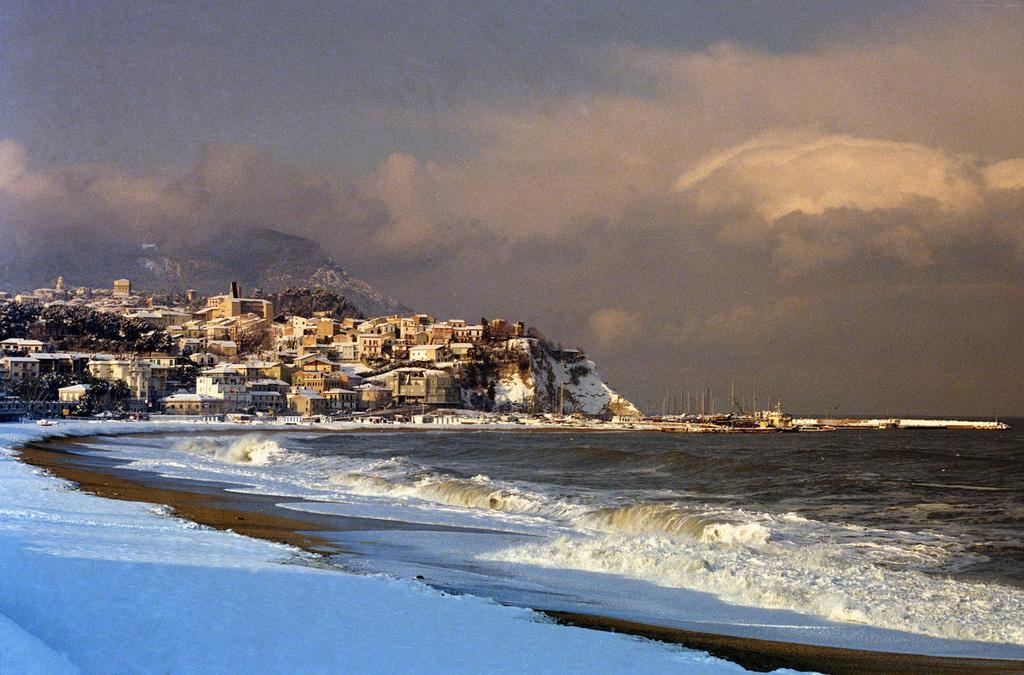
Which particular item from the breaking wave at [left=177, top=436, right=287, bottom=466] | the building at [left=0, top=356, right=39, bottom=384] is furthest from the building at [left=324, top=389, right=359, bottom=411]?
the breaking wave at [left=177, top=436, right=287, bottom=466]

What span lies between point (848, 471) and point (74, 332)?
451 feet

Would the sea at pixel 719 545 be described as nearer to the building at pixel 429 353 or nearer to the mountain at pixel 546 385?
the mountain at pixel 546 385

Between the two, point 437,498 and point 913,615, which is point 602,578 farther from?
point 437,498

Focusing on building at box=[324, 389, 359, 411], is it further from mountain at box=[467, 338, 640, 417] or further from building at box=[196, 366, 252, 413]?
mountain at box=[467, 338, 640, 417]

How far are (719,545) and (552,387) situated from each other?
15780 cm

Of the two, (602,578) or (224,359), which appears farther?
(224,359)

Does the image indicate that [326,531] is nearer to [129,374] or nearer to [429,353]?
[129,374]

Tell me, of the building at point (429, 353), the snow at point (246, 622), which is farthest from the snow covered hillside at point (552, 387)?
the snow at point (246, 622)

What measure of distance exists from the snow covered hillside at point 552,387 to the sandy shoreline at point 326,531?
129m

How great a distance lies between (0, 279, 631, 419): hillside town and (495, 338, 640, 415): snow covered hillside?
238 mm

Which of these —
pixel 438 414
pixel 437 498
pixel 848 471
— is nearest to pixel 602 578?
pixel 437 498

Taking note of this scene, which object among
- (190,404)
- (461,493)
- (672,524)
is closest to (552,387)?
(190,404)

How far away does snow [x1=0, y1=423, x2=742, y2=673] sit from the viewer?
6785 mm

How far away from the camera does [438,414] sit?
144 m
